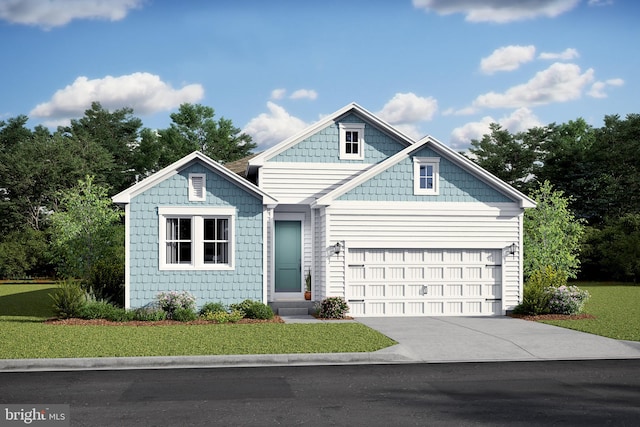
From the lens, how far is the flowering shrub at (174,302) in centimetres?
2012

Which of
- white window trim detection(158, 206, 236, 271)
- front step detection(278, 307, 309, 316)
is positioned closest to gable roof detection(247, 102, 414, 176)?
white window trim detection(158, 206, 236, 271)

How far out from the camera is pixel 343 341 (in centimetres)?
1530

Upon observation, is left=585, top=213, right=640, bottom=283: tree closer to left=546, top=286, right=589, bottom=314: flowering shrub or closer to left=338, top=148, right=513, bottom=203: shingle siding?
left=546, top=286, right=589, bottom=314: flowering shrub

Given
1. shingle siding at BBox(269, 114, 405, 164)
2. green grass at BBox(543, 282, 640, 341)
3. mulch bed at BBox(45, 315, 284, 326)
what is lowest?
green grass at BBox(543, 282, 640, 341)

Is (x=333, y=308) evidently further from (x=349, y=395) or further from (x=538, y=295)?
(x=349, y=395)

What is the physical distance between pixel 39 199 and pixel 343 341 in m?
51.3

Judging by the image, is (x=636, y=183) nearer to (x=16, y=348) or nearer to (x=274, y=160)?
(x=274, y=160)

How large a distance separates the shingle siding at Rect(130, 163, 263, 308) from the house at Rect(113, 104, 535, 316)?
0.03 m

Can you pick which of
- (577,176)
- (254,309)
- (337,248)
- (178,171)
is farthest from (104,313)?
(577,176)

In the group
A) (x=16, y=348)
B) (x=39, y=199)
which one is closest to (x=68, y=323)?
(x=16, y=348)

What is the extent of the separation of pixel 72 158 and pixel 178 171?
42.9m

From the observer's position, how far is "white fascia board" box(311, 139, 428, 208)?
70.3 ft

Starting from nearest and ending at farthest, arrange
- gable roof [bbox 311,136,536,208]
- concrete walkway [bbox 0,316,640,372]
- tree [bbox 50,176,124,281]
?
concrete walkway [bbox 0,316,640,372] < gable roof [bbox 311,136,536,208] < tree [bbox 50,176,124,281]

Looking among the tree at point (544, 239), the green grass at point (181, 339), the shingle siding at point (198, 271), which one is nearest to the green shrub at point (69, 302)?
the green grass at point (181, 339)
